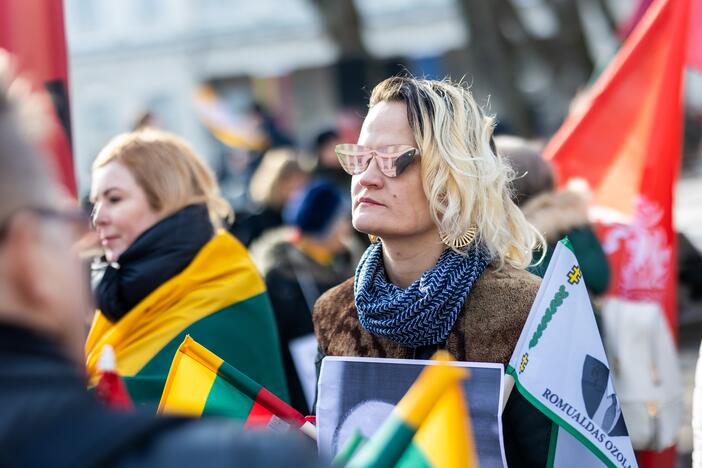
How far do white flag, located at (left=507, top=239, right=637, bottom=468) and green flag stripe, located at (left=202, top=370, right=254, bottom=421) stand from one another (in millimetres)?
670

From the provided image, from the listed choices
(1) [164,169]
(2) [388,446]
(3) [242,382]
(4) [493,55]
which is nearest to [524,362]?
(3) [242,382]

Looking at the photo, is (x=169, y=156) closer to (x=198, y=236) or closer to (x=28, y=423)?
(x=198, y=236)

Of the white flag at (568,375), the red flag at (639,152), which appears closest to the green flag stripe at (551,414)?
the white flag at (568,375)

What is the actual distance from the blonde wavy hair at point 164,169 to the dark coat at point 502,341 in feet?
4.18

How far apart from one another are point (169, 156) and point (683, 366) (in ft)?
18.3

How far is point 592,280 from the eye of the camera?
14.7ft

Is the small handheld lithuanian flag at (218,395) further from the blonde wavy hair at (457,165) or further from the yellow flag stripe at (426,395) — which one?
the yellow flag stripe at (426,395)

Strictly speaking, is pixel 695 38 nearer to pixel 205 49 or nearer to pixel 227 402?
pixel 227 402

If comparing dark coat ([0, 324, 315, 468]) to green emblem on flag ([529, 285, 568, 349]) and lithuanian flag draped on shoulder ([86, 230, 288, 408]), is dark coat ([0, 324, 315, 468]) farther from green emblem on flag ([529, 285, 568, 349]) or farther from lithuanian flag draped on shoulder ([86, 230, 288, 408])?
lithuanian flag draped on shoulder ([86, 230, 288, 408])

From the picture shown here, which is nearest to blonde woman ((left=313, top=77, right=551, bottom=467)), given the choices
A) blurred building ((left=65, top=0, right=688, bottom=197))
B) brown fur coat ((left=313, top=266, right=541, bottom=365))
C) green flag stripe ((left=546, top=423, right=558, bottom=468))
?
brown fur coat ((left=313, top=266, right=541, bottom=365))

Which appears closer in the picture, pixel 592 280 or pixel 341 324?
Result: pixel 341 324

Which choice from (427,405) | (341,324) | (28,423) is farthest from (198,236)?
(28,423)

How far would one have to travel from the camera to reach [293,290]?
5492mm

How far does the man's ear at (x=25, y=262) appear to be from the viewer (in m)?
1.32
